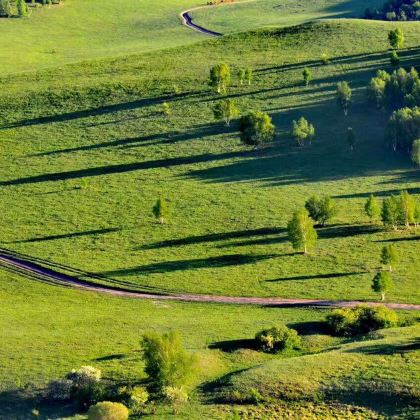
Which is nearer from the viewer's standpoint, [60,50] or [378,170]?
[378,170]

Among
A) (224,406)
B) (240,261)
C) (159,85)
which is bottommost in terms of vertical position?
(224,406)

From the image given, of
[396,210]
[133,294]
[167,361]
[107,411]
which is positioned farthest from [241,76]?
[107,411]

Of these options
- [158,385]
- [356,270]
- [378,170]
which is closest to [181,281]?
[356,270]

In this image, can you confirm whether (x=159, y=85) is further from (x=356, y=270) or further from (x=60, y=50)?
(x=356, y=270)

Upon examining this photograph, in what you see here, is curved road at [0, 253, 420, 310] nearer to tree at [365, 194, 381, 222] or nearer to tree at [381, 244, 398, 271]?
tree at [381, 244, 398, 271]

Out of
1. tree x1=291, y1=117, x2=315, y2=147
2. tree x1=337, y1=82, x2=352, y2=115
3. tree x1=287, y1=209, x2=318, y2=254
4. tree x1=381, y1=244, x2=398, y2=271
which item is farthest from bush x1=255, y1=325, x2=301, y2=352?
tree x1=337, y1=82, x2=352, y2=115

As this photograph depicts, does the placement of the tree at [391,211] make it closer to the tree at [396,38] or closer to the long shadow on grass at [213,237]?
the long shadow on grass at [213,237]
